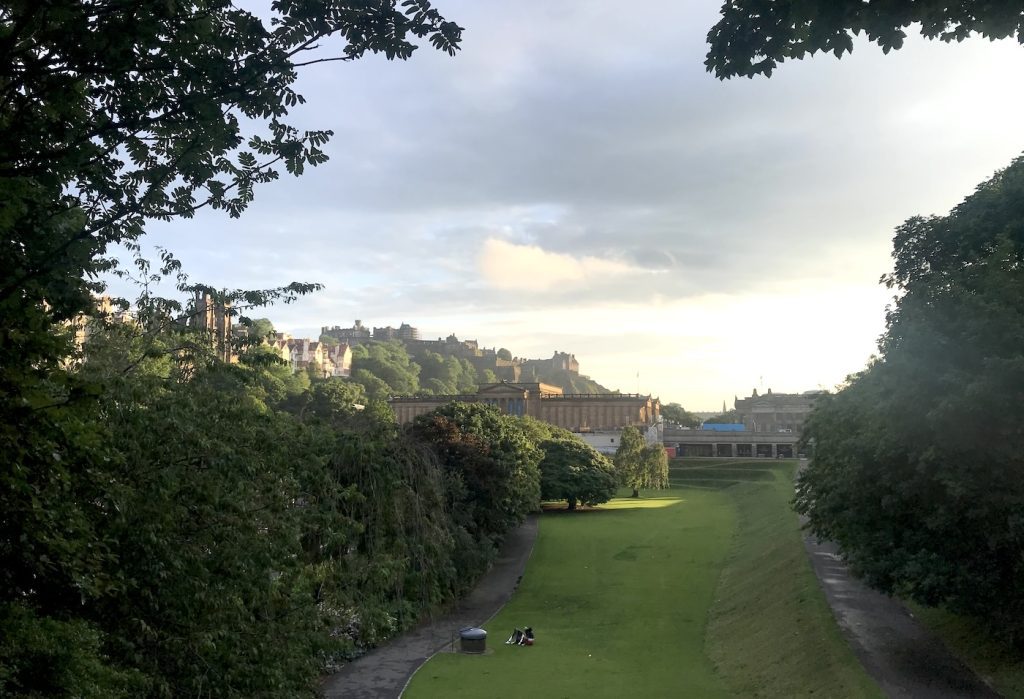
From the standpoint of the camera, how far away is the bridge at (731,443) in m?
111

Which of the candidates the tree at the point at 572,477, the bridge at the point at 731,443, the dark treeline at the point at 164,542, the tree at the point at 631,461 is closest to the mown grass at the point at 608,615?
the tree at the point at 572,477

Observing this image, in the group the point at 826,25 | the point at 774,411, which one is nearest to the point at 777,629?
the point at 826,25

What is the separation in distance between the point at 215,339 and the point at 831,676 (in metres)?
16.8

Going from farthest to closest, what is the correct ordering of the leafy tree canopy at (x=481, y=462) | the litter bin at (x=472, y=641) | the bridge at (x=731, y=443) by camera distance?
the bridge at (x=731, y=443), the leafy tree canopy at (x=481, y=462), the litter bin at (x=472, y=641)

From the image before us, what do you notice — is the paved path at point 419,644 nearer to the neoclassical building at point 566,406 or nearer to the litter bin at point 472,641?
the litter bin at point 472,641

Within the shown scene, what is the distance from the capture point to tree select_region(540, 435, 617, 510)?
2409 inches

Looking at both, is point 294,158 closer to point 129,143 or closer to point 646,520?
point 129,143

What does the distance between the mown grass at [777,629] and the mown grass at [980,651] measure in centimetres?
259

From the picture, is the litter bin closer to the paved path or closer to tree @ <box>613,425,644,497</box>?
the paved path

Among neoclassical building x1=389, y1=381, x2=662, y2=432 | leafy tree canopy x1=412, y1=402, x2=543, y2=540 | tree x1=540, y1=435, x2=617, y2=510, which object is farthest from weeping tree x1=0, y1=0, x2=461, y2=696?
neoclassical building x1=389, y1=381, x2=662, y2=432

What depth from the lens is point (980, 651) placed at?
21250 mm

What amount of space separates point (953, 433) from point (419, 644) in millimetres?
18702

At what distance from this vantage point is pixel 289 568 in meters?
14.3

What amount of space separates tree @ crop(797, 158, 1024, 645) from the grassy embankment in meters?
3.28
